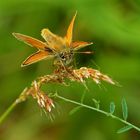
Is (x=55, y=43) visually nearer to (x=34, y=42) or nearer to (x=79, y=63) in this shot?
(x=34, y=42)

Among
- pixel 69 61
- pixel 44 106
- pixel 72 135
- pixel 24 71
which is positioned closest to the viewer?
pixel 44 106

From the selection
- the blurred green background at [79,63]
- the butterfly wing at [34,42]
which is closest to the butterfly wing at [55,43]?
the butterfly wing at [34,42]

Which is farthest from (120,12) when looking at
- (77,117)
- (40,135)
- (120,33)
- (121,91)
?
(40,135)

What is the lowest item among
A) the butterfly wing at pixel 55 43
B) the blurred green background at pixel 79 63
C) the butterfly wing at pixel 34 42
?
the blurred green background at pixel 79 63

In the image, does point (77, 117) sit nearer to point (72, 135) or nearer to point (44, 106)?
point (72, 135)

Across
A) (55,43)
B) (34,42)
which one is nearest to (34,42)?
(34,42)

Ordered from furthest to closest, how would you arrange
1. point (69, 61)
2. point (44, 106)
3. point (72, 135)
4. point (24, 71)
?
point (24, 71) → point (72, 135) → point (69, 61) → point (44, 106)

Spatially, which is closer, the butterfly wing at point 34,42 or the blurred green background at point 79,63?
the butterfly wing at point 34,42

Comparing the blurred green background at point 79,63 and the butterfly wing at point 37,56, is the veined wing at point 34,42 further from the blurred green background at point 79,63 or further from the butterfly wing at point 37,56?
the blurred green background at point 79,63
